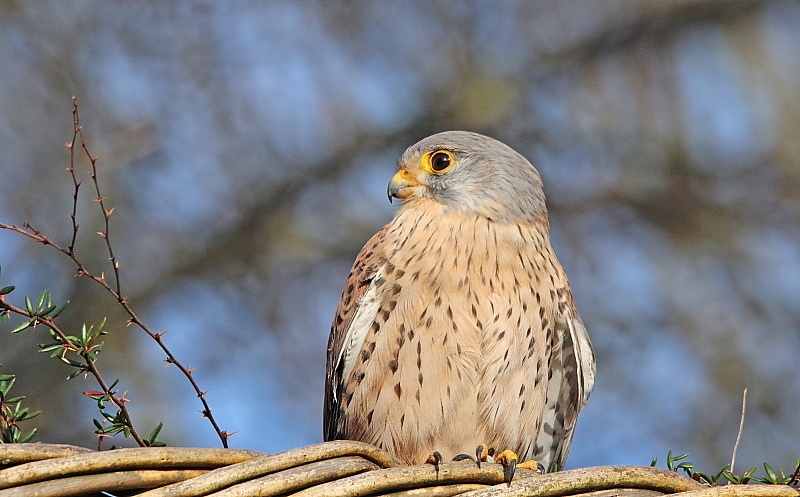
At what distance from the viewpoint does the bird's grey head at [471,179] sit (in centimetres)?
345

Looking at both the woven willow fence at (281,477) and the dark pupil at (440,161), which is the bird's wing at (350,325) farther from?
the woven willow fence at (281,477)

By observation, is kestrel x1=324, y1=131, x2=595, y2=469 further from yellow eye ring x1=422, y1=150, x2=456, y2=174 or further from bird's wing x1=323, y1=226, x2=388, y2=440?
yellow eye ring x1=422, y1=150, x2=456, y2=174

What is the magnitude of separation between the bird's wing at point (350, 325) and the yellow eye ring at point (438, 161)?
0.36 metres

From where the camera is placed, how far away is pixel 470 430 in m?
3.08

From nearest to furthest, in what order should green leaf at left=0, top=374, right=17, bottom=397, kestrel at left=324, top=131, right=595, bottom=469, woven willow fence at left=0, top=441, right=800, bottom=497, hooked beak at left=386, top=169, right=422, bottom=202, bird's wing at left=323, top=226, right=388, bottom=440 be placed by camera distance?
woven willow fence at left=0, top=441, right=800, bottom=497
green leaf at left=0, top=374, right=17, bottom=397
kestrel at left=324, top=131, right=595, bottom=469
bird's wing at left=323, top=226, right=388, bottom=440
hooked beak at left=386, top=169, right=422, bottom=202

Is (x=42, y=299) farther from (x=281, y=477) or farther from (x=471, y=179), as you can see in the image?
(x=471, y=179)

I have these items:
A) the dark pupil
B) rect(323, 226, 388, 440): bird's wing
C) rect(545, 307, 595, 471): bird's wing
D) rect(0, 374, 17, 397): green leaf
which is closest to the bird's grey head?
the dark pupil

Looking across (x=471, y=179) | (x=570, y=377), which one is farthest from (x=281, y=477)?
(x=471, y=179)

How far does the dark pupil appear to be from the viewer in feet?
11.8

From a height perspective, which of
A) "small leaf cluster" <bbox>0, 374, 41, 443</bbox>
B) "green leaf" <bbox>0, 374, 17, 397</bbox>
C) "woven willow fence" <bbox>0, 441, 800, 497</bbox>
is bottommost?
"woven willow fence" <bbox>0, 441, 800, 497</bbox>

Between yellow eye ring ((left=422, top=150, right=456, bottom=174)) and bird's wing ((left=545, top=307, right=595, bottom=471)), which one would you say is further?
yellow eye ring ((left=422, top=150, right=456, bottom=174))

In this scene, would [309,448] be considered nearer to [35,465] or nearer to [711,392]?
[35,465]

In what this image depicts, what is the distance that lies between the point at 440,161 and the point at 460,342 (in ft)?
2.81

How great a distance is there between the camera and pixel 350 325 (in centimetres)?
318
